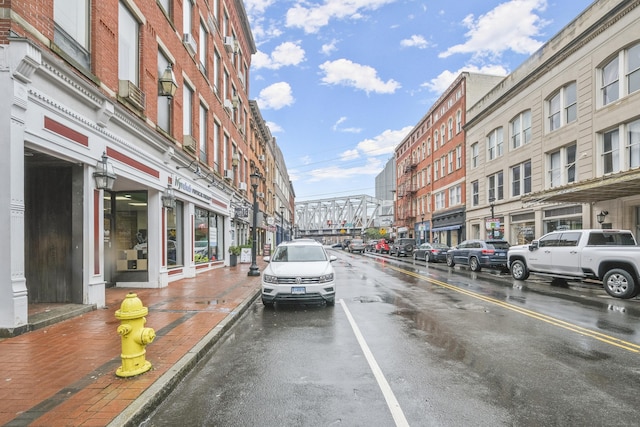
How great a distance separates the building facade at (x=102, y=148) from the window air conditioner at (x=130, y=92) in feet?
0.14

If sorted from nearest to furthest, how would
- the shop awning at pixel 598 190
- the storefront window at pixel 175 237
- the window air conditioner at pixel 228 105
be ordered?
the shop awning at pixel 598 190 → the storefront window at pixel 175 237 → the window air conditioner at pixel 228 105

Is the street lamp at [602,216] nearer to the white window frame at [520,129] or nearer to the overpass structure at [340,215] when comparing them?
the white window frame at [520,129]

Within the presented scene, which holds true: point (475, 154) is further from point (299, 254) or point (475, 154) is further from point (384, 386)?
point (384, 386)

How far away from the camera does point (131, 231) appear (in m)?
12.7

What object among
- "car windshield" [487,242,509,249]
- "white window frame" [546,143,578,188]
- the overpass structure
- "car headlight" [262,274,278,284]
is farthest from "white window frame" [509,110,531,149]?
the overpass structure

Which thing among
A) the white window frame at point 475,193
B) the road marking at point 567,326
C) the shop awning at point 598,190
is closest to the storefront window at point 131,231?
the road marking at point 567,326

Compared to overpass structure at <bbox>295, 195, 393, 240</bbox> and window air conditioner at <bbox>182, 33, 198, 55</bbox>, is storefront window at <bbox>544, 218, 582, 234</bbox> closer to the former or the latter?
window air conditioner at <bbox>182, 33, 198, 55</bbox>

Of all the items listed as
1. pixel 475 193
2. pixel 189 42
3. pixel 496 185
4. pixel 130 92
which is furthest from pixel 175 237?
pixel 475 193

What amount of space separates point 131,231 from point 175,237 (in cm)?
217

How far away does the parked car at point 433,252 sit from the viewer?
27062 millimetres

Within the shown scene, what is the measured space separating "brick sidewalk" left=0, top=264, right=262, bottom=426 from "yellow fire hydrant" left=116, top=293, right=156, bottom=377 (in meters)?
0.10

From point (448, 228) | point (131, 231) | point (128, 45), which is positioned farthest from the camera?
point (448, 228)

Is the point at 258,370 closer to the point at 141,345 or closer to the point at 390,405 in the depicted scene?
the point at 141,345

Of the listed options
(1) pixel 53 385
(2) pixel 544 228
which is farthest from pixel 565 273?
(1) pixel 53 385
